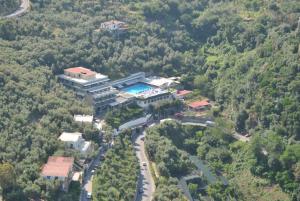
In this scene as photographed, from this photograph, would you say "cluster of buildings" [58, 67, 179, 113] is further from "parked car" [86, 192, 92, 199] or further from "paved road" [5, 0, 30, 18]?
"parked car" [86, 192, 92, 199]

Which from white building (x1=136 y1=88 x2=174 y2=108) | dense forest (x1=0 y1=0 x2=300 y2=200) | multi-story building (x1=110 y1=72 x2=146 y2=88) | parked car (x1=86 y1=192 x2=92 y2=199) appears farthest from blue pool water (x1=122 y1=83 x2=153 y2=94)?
parked car (x1=86 y1=192 x2=92 y2=199)

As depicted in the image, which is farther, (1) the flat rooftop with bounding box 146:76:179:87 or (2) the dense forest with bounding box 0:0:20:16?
(2) the dense forest with bounding box 0:0:20:16

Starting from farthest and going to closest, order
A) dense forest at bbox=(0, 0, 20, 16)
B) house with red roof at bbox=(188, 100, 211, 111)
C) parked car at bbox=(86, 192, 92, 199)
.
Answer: dense forest at bbox=(0, 0, 20, 16), house with red roof at bbox=(188, 100, 211, 111), parked car at bbox=(86, 192, 92, 199)

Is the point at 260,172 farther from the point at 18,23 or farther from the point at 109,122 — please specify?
the point at 18,23

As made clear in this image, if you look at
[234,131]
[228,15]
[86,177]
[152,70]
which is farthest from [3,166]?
[228,15]

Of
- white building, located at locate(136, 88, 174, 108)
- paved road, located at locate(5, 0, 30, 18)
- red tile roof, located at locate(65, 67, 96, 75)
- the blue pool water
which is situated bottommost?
the blue pool water

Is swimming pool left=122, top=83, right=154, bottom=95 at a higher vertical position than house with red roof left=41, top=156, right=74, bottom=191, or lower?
lower

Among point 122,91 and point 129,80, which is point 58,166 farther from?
point 129,80

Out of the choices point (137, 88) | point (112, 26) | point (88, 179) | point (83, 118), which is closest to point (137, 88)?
point (137, 88)
